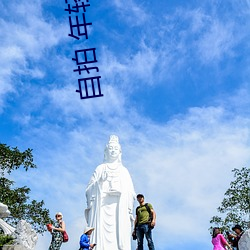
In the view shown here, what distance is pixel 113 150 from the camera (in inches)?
569

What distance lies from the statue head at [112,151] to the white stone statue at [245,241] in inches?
221

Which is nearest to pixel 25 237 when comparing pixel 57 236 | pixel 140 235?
pixel 57 236

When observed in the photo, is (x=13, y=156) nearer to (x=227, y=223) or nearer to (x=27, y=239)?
(x=227, y=223)

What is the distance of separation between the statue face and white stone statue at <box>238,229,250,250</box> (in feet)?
18.4

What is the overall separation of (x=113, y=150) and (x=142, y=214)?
13.1ft

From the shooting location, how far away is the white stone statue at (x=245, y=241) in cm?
942

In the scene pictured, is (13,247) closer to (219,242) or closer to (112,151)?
(219,242)

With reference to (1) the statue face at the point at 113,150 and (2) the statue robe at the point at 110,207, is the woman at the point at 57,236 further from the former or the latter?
(1) the statue face at the point at 113,150

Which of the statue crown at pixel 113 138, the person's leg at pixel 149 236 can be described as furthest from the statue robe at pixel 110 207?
the person's leg at pixel 149 236

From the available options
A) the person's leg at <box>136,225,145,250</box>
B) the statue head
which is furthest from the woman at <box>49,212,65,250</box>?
the statue head

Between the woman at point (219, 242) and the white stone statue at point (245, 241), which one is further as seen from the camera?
the woman at point (219, 242)

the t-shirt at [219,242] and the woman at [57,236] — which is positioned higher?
the woman at [57,236]

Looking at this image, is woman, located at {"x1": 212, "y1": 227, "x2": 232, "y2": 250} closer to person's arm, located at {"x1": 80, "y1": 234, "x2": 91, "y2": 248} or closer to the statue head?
person's arm, located at {"x1": 80, "y1": 234, "x2": 91, "y2": 248}

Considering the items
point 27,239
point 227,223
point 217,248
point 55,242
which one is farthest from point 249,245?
point 227,223
